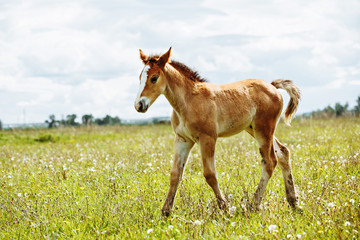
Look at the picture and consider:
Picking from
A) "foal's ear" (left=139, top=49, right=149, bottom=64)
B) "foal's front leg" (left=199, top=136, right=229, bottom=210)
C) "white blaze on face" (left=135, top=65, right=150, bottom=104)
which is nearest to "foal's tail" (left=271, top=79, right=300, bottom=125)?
"foal's front leg" (left=199, top=136, right=229, bottom=210)

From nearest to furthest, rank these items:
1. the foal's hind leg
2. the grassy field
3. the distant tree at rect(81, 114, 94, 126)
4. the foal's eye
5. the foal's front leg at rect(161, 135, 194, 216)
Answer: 1. the grassy field
2. the foal's eye
3. the foal's front leg at rect(161, 135, 194, 216)
4. the foal's hind leg
5. the distant tree at rect(81, 114, 94, 126)

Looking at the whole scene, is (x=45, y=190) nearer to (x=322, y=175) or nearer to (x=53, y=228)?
(x=53, y=228)

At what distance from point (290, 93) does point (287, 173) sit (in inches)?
66.3

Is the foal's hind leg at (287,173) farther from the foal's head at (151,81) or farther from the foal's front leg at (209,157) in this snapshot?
the foal's head at (151,81)

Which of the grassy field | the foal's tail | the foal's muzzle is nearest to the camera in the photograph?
the grassy field

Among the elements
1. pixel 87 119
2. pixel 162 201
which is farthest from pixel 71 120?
pixel 162 201

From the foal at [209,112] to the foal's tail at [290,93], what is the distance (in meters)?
0.47

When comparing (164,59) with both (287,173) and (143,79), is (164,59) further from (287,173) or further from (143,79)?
(287,173)

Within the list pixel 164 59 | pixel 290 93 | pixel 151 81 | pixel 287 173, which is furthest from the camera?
pixel 290 93

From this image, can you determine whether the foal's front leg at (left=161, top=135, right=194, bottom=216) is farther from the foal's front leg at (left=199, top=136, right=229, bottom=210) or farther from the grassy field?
the foal's front leg at (left=199, top=136, right=229, bottom=210)

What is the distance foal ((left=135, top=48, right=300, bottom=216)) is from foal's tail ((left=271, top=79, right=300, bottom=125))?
47 cm

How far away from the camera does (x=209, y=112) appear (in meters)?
5.91

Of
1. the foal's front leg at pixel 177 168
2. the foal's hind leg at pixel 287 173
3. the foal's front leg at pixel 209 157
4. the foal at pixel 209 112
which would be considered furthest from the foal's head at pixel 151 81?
the foal's hind leg at pixel 287 173

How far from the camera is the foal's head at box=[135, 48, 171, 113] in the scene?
18.3ft
